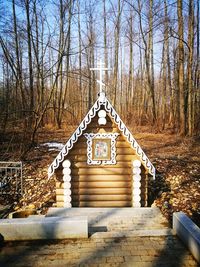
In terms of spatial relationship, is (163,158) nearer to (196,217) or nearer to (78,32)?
(196,217)

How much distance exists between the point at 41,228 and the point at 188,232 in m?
2.67

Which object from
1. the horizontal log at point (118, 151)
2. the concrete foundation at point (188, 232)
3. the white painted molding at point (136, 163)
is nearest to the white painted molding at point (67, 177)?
the horizontal log at point (118, 151)

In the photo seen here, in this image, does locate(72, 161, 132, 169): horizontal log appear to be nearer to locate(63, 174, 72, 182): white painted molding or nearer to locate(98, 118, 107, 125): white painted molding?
locate(63, 174, 72, 182): white painted molding

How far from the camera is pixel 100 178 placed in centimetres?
901

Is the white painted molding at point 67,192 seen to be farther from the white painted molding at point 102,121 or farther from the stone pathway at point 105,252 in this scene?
the stone pathway at point 105,252

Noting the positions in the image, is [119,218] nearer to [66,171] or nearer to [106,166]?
[106,166]

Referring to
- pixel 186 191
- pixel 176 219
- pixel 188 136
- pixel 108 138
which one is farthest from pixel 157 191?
pixel 188 136

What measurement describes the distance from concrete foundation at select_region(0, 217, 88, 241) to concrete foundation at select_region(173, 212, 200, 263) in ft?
6.01

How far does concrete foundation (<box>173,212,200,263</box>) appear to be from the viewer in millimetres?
4645

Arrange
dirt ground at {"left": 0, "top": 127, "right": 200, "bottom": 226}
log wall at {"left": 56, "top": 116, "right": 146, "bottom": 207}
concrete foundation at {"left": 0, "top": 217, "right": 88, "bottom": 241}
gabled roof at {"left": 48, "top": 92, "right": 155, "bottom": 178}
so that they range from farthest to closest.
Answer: dirt ground at {"left": 0, "top": 127, "right": 200, "bottom": 226}, log wall at {"left": 56, "top": 116, "right": 146, "bottom": 207}, gabled roof at {"left": 48, "top": 92, "right": 155, "bottom": 178}, concrete foundation at {"left": 0, "top": 217, "right": 88, "bottom": 241}

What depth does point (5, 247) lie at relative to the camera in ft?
16.6

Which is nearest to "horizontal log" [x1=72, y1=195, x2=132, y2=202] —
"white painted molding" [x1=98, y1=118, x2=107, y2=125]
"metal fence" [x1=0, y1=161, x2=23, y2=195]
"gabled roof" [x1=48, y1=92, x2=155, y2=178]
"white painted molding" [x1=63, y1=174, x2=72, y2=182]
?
"white painted molding" [x1=63, y1=174, x2=72, y2=182]

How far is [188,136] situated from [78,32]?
2201 cm

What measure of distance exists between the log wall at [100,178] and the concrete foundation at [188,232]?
3304 mm
